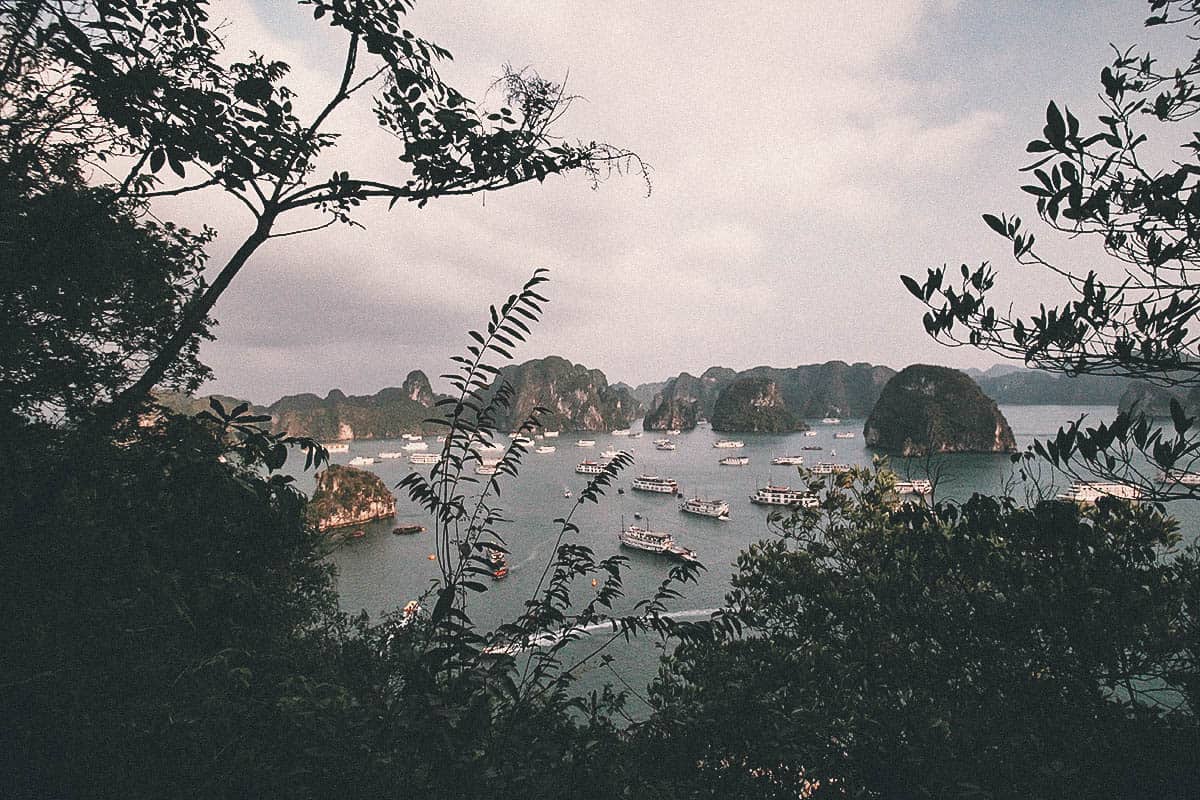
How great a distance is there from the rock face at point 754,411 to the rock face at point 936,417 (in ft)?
123

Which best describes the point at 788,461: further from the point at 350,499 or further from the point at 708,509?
the point at 350,499

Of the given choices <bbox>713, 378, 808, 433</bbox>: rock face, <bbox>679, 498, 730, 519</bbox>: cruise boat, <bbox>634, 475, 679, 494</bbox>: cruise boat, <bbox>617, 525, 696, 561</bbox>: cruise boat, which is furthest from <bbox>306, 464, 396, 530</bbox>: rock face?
<bbox>713, 378, 808, 433</bbox>: rock face

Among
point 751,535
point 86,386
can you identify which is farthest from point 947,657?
point 751,535

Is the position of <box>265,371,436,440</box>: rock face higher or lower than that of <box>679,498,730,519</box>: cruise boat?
higher

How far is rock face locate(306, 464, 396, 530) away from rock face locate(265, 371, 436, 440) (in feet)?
314

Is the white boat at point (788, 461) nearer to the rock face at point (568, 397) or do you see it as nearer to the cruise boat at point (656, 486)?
the cruise boat at point (656, 486)

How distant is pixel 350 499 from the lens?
51750mm

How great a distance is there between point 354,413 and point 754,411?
130747mm

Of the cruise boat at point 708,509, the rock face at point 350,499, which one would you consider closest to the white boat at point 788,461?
the cruise boat at point 708,509

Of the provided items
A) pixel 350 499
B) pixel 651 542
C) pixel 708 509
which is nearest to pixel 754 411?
pixel 708 509

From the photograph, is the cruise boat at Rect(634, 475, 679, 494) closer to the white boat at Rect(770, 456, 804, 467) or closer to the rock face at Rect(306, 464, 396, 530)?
the white boat at Rect(770, 456, 804, 467)

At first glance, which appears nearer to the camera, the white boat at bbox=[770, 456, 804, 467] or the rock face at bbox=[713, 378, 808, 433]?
the white boat at bbox=[770, 456, 804, 467]

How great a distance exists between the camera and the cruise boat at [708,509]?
51781 millimetres

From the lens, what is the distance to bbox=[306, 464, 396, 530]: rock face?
49.9m
